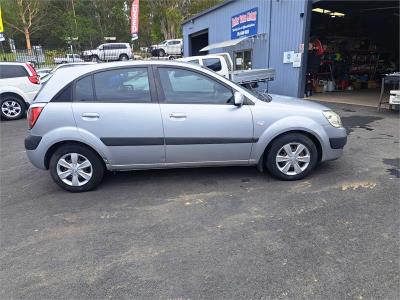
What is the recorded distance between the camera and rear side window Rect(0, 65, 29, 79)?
1109 cm

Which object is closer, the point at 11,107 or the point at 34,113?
the point at 34,113

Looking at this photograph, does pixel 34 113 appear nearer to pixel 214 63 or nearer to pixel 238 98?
pixel 238 98

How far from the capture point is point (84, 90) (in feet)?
14.6

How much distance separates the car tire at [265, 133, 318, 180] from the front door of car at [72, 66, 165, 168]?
58.3 inches

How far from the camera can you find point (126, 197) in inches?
176

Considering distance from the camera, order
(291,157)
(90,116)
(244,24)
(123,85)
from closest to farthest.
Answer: (90,116) < (123,85) < (291,157) < (244,24)

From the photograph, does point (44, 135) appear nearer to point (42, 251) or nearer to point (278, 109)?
point (42, 251)

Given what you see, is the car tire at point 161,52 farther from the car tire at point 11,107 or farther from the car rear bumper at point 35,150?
the car rear bumper at point 35,150

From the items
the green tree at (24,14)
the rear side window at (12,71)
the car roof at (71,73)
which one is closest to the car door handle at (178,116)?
the car roof at (71,73)

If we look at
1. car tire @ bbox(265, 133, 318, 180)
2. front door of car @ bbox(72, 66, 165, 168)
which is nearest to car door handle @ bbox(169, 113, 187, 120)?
front door of car @ bbox(72, 66, 165, 168)

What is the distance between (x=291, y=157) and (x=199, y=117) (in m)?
1.36

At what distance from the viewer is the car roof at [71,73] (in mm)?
4445

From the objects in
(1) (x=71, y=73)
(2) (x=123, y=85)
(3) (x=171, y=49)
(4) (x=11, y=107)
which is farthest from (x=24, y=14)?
(2) (x=123, y=85)

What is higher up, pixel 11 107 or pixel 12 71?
pixel 12 71
